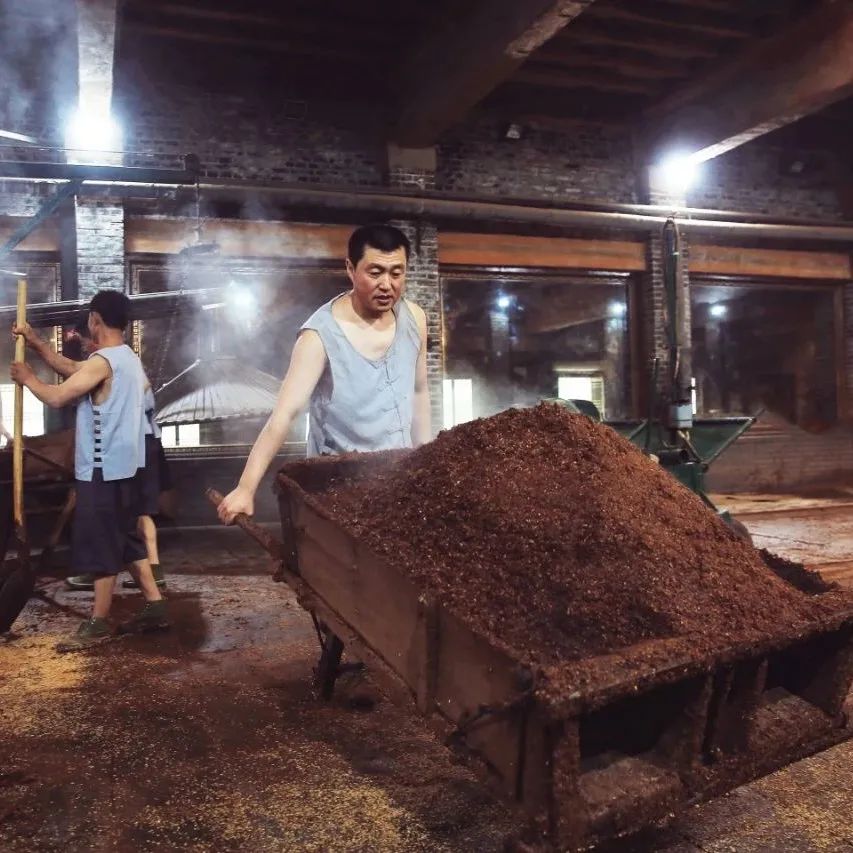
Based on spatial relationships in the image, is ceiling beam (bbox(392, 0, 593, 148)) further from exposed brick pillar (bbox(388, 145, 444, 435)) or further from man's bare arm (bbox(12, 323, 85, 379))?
man's bare arm (bbox(12, 323, 85, 379))

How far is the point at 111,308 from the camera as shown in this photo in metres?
4.53

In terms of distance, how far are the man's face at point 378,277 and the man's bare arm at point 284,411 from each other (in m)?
0.28

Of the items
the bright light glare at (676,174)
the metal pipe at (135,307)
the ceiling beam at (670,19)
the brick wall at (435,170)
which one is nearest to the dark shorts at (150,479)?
the metal pipe at (135,307)

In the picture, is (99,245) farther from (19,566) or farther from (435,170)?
(19,566)

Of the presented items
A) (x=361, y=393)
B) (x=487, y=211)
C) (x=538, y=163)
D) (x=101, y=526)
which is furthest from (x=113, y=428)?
(x=538, y=163)

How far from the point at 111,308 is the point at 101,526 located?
1.38 meters

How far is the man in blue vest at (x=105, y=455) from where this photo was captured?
4250mm

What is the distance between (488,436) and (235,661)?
7.70ft

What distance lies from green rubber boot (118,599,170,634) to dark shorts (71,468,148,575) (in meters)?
0.33

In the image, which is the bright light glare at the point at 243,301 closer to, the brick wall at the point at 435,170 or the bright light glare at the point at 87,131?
the brick wall at the point at 435,170

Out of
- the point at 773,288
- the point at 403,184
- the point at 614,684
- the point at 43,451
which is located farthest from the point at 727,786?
the point at 773,288

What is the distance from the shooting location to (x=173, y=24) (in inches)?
304

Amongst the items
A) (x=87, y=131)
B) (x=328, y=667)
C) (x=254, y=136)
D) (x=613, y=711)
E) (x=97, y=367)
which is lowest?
(x=328, y=667)

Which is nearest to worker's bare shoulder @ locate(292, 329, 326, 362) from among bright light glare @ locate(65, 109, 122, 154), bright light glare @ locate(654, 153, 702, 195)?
bright light glare @ locate(65, 109, 122, 154)
